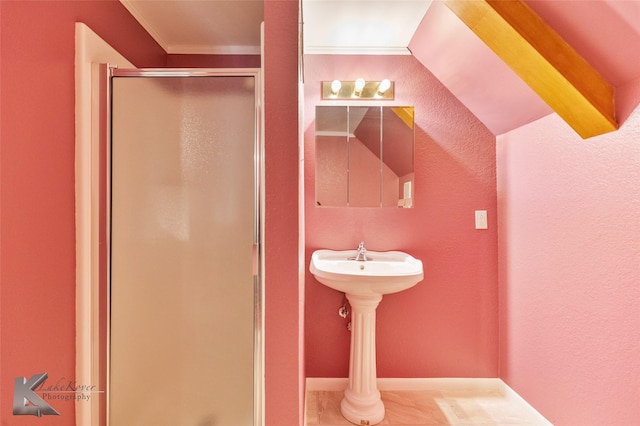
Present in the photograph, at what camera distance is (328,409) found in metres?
1.66

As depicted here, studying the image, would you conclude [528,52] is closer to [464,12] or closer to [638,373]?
[464,12]

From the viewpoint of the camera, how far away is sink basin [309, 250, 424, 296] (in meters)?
1.37

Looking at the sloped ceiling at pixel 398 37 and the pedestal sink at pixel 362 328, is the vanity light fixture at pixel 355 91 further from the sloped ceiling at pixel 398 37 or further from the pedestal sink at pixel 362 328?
the pedestal sink at pixel 362 328

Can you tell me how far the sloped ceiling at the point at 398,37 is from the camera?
4.82 ft

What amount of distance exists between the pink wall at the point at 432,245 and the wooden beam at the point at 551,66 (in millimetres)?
566

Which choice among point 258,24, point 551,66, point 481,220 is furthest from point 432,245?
point 258,24

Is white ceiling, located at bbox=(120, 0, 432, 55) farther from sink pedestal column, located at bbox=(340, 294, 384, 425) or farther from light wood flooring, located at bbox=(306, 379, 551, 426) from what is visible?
light wood flooring, located at bbox=(306, 379, 551, 426)

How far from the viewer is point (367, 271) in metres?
1.65

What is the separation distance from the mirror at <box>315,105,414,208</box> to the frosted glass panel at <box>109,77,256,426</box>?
2.26 feet

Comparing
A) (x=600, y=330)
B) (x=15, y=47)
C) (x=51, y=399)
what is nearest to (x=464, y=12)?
(x=600, y=330)

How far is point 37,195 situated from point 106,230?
0.27 m

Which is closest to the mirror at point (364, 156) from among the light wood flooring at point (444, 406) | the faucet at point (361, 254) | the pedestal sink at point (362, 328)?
the faucet at point (361, 254)

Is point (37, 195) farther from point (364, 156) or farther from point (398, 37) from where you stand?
point (398, 37)

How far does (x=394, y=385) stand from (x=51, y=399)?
1.69 metres
